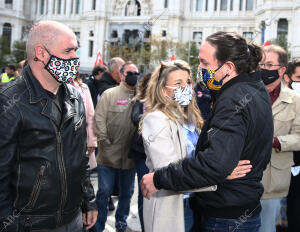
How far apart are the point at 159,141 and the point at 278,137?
140cm

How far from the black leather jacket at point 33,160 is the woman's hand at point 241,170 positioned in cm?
105

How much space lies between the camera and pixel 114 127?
A: 4898 millimetres

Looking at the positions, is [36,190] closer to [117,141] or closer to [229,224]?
[229,224]

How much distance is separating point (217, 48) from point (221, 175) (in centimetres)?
86

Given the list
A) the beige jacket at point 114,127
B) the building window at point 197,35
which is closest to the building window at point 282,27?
the building window at point 197,35

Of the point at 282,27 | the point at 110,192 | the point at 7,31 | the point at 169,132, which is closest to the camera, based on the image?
the point at 169,132

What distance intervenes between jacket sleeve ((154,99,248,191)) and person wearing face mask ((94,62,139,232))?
2.69m

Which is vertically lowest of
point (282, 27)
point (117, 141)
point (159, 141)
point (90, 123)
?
point (117, 141)

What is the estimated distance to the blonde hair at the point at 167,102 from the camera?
299 cm

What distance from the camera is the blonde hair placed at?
2.99 meters

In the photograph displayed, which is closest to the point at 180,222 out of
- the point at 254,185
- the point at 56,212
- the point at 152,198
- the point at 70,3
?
the point at 152,198

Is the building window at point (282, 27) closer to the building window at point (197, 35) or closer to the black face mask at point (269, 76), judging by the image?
the building window at point (197, 35)

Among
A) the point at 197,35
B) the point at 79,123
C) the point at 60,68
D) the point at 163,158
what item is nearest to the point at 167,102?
the point at 163,158

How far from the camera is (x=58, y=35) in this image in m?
2.35
